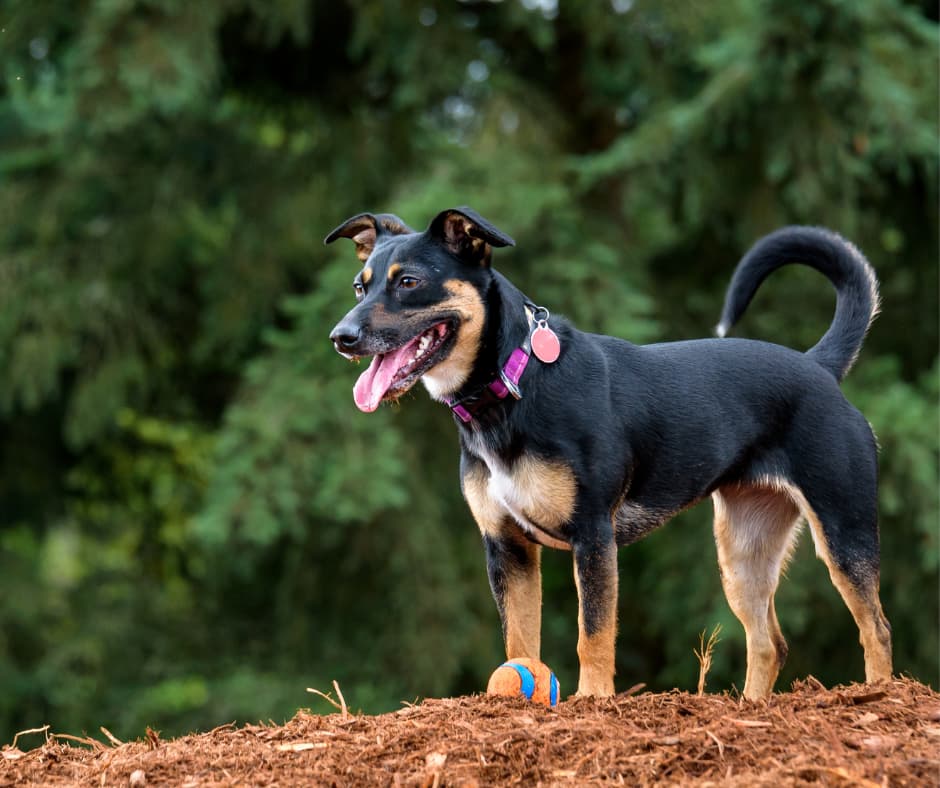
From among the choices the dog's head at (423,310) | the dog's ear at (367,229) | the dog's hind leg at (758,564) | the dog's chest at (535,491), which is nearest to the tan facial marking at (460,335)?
the dog's head at (423,310)

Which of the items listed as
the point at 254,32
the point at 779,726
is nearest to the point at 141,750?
the point at 779,726

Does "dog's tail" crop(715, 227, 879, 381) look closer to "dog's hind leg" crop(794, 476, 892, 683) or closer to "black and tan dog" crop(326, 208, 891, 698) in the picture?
"black and tan dog" crop(326, 208, 891, 698)

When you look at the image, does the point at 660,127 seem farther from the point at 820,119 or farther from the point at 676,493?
the point at 676,493

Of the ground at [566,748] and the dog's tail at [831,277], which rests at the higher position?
the dog's tail at [831,277]

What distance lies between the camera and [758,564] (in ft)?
18.6

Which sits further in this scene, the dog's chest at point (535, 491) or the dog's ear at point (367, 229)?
the dog's ear at point (367, 229)

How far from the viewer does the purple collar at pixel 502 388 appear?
4.81 metres

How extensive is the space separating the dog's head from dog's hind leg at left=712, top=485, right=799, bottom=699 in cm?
159

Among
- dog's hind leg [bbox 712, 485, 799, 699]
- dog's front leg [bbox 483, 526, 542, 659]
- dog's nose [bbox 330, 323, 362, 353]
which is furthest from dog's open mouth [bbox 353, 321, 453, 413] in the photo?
dog's hind leg [bbox 712, 485, 799, 699]

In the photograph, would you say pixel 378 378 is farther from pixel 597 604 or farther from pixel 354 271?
pixel 354 271

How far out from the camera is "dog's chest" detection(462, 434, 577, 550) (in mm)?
4758

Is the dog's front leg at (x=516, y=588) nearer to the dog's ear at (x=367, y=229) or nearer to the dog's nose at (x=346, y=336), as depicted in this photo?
the dog's nose at (x=346, y=336)

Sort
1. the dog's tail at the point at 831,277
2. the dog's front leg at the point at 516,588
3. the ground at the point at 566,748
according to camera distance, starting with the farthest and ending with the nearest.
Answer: the dog's tail at the point at 831,277 < the dog's front leg at the point at 516,588 < the ground at the point at 566,748

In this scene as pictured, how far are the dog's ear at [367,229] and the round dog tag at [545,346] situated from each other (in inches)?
33.1
